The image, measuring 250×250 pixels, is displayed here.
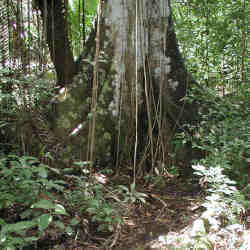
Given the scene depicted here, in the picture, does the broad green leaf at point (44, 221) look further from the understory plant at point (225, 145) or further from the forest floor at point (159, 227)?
the understory plant at point (225, 145)

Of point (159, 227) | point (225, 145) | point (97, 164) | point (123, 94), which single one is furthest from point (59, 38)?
point (159, 227)

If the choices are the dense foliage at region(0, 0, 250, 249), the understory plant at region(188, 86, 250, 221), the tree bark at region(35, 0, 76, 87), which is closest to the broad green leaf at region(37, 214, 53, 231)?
the dense foliage at region(0, 0, 250, 249)

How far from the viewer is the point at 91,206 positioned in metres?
2.10

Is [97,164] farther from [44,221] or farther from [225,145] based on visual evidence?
[44,221]

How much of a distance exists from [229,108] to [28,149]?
2082 millimetres

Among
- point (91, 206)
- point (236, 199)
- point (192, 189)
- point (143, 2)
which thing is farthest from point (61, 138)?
point (236, 199)

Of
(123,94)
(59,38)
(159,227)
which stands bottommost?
(159,227)

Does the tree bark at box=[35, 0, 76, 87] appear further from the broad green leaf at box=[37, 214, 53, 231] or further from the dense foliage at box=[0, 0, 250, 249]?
the broad green leaf at box=[37, 214, 53, 231]

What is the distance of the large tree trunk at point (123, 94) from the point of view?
2998mm

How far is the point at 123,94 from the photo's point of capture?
10.0 ft

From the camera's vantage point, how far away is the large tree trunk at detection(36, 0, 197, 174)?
300 cm

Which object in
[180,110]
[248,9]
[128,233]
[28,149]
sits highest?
[248,9]

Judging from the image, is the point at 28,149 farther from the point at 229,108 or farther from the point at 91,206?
the point at 229,108

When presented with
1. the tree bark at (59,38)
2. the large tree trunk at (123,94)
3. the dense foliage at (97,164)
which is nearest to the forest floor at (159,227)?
the dense foliage at (97,164)
